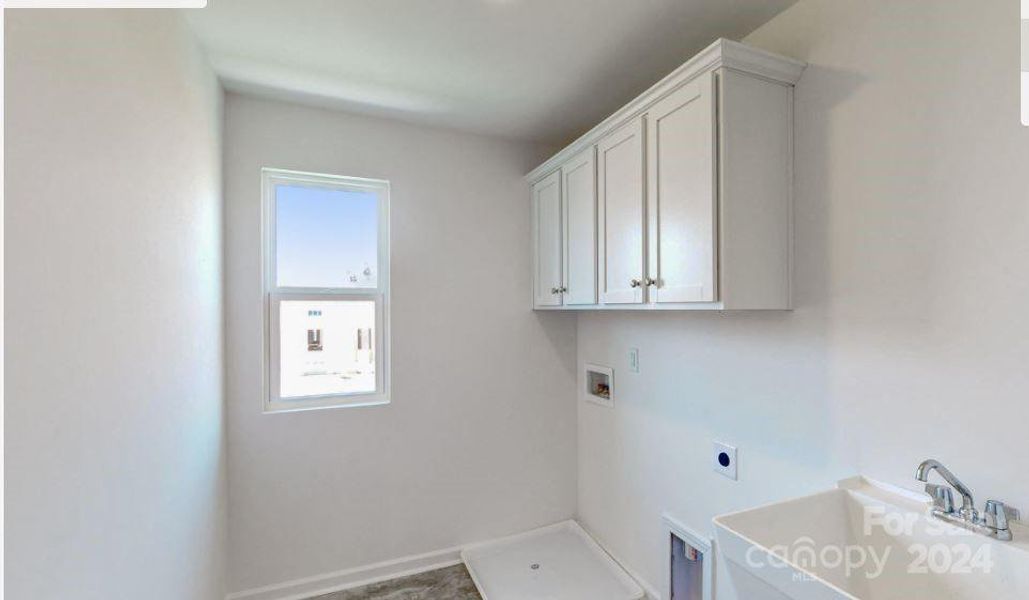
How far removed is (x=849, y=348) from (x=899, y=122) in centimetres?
69

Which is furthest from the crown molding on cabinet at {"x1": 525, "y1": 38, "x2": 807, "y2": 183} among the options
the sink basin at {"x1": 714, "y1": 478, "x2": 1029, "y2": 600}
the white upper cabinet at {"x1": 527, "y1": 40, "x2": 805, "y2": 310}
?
the sink basin at {"x1": 714, "y1": 478, "x2": 1029, "y2": 600}

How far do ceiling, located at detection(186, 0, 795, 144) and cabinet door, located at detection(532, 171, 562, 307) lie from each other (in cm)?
44

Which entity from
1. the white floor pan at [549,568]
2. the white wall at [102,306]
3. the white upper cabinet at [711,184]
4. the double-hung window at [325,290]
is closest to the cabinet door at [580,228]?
the white upper cabinet at [711,184]

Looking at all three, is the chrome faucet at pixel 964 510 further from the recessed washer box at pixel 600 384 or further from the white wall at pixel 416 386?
the white wall at pixel 416 386

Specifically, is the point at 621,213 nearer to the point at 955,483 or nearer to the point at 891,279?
the point at 891,279

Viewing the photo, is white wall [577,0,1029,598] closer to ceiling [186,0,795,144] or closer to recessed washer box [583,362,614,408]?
ceiling [186,0,795,144]

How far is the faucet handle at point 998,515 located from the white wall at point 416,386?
6.81 feet

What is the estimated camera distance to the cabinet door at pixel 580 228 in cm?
212

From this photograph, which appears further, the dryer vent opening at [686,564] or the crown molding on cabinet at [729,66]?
the dryer vent opening at [686,564]

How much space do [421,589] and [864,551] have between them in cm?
210

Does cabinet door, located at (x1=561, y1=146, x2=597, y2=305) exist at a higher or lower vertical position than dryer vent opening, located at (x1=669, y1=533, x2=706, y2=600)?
higher

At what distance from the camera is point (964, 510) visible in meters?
1.07

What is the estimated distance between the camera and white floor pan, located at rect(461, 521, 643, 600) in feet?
7.63

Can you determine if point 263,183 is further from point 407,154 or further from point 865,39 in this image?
point 865,39
